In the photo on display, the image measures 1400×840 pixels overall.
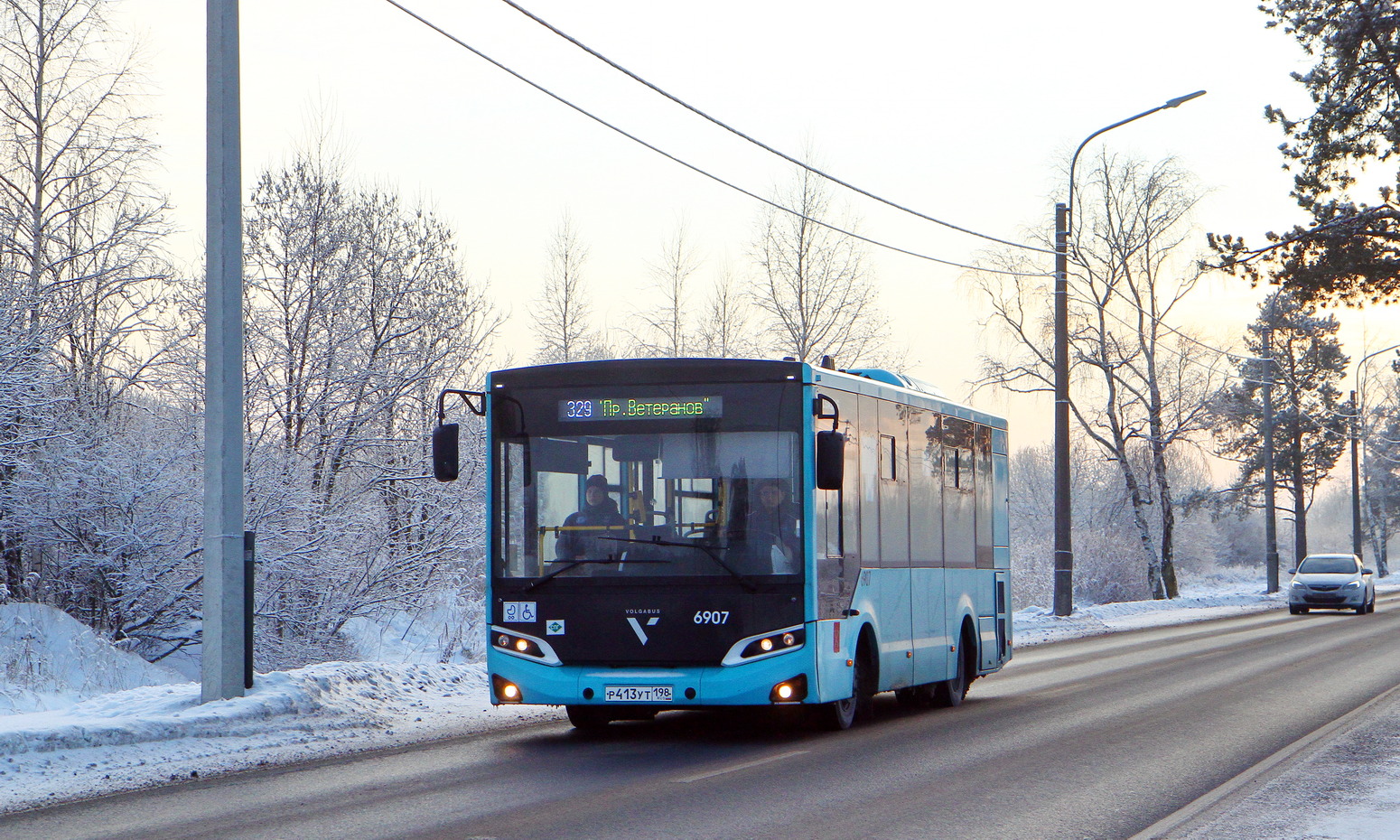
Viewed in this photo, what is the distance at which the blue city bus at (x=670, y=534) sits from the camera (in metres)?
11.4

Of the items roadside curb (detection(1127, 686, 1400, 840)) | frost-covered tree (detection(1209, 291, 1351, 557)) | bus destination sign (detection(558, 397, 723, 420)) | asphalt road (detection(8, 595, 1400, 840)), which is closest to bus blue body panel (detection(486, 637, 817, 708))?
asphalt road (detection(8, 595, 1400, 840))

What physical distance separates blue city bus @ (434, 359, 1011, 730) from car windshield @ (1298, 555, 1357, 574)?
32.1 m

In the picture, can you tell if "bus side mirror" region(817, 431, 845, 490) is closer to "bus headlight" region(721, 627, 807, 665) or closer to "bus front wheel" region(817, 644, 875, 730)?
"bus headlight" region(721, 627, 807, 665)

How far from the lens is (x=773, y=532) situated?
11477 millimetres

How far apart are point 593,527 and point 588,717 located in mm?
2159

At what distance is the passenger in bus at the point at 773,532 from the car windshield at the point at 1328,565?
3323 centimetres

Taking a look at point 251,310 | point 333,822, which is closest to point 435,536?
point 251,310

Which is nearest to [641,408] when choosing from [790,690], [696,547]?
[696,547]

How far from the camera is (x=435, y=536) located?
23.3 meters

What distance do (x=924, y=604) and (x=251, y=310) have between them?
12288 mm

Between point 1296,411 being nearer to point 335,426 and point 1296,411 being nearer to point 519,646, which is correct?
point 335,426

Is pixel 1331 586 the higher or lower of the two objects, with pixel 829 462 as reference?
lower

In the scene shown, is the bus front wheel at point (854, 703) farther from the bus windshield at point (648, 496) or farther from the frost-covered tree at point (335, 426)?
the frost-covered tree at point (335, 426)

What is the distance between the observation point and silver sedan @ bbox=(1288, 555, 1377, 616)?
3922 cm
